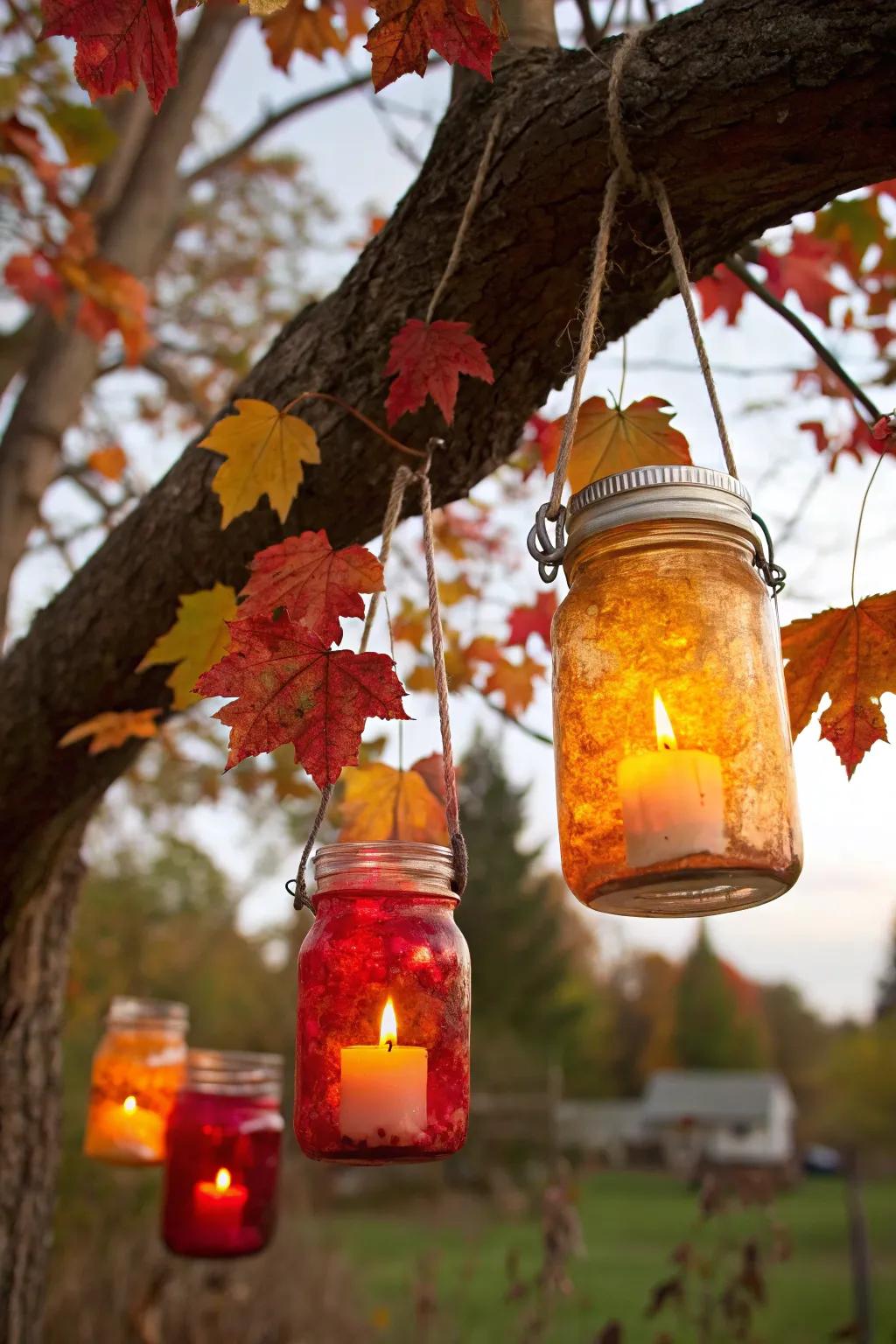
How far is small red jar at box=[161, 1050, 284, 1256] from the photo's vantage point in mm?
1671

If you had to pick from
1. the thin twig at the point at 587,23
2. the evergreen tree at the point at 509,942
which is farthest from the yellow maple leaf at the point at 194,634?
the evergreen tree at the point at 509,942

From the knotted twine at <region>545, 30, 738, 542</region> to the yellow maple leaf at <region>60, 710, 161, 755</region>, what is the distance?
3.09 ft

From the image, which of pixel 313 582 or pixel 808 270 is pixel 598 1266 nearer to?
pixel 808 270

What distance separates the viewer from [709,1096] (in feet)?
99.3

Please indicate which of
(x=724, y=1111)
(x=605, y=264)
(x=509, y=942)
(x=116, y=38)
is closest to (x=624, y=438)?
(x=605, y=264)

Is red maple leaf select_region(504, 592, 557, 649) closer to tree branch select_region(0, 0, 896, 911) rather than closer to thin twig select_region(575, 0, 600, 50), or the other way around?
tree branch select_region(0, 0, 896, 911)

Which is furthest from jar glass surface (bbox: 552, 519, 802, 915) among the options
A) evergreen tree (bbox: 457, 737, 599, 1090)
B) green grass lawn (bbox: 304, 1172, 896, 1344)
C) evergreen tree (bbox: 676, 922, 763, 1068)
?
evergreen tree (bbox: 676, 922, 763, 1068)

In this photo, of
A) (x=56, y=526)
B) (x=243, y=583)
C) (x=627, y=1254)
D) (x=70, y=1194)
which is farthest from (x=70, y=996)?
(x=627, y=1254)

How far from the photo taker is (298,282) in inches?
223

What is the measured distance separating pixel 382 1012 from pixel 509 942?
2224 cm

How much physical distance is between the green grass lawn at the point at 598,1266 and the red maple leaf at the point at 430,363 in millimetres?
2678

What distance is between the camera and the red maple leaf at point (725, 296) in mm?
2219

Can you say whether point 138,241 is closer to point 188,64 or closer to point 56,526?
point 188,64

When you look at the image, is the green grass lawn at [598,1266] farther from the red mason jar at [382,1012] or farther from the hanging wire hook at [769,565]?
the hanging wire hook at [769,565]
